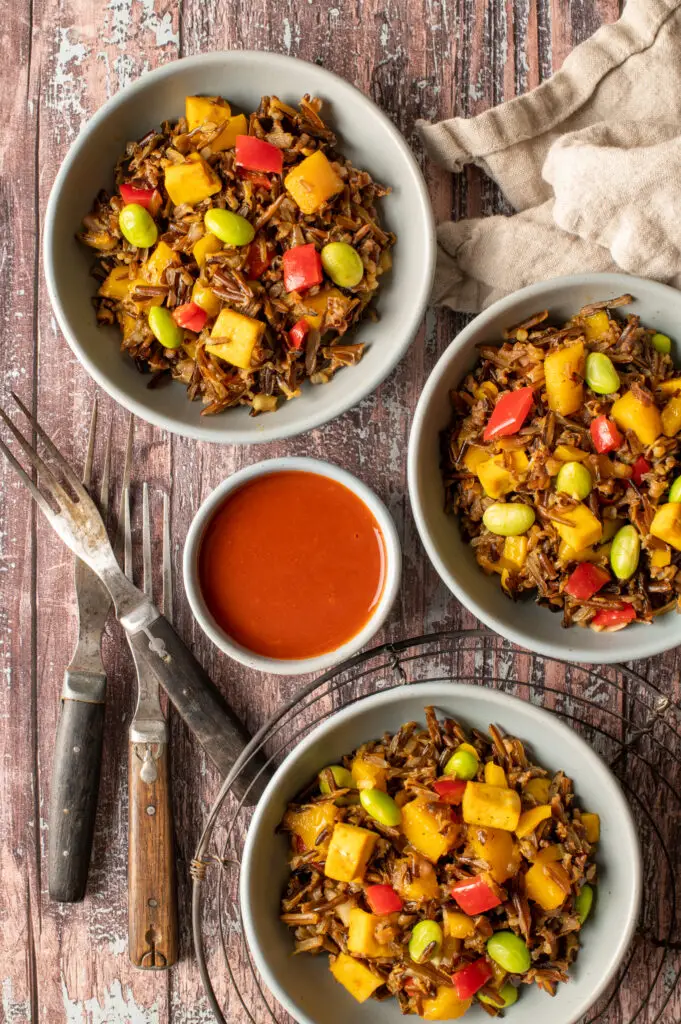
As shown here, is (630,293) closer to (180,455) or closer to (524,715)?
(524,715)

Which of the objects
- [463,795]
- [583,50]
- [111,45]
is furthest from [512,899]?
[111,45]

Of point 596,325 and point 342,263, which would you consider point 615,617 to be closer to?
point 596,325

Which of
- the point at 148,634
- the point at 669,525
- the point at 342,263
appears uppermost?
the point at 342,263

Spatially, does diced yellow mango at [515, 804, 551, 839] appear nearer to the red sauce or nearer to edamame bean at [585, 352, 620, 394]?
the red sauce

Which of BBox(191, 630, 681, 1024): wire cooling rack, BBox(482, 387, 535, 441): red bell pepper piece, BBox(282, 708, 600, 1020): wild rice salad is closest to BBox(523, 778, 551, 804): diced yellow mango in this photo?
BBox(282, 708, 600, 1020): wild rice salad

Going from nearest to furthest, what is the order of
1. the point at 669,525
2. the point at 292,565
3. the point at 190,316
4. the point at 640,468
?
the point at 669,525
the point at 640,468
the point at 190,316
the point at 292,565

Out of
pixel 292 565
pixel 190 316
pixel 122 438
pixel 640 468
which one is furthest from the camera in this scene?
pixel 122 438

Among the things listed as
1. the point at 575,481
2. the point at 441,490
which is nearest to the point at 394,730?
the point at 441,490
